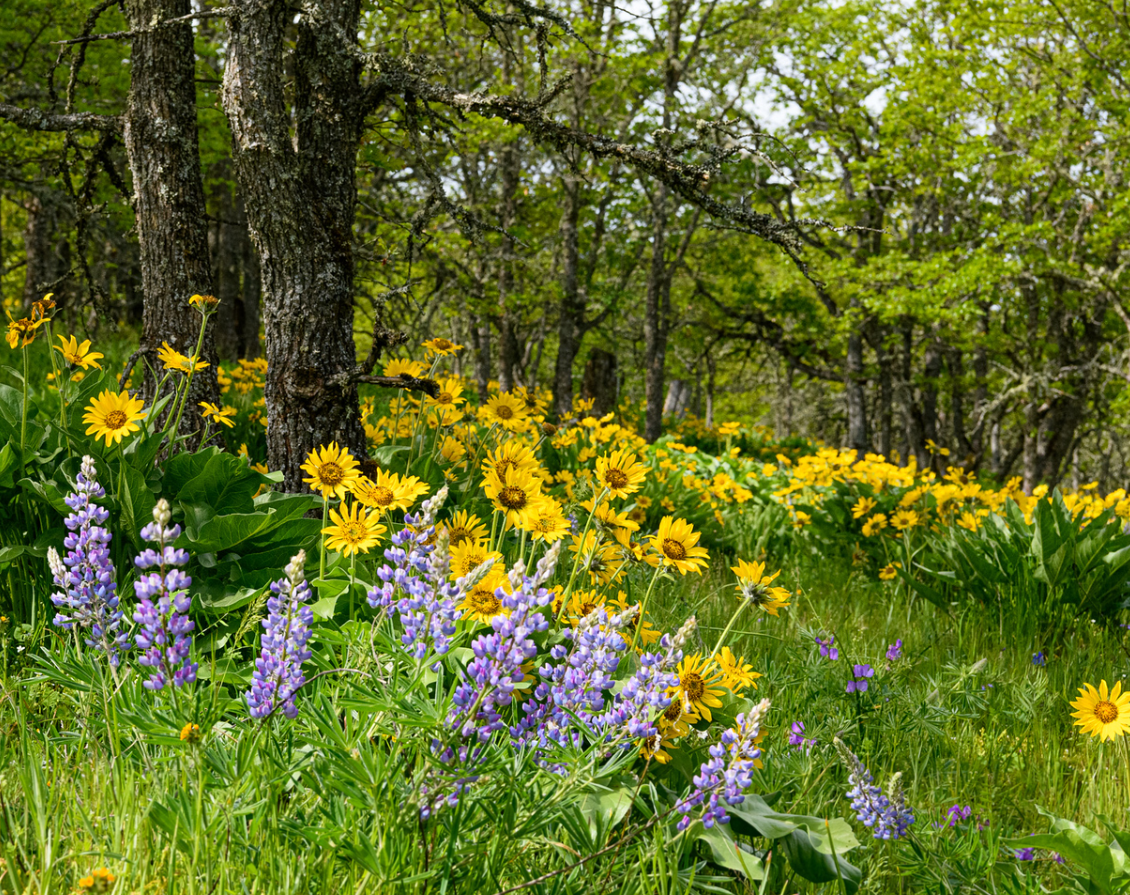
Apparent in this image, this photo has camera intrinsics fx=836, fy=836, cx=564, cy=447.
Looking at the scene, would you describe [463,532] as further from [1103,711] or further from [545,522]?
[1103,711]

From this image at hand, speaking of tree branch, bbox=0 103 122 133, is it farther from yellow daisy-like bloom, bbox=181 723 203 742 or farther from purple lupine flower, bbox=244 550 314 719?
yellow daisy-like bloom, bbox=181 723 203 742

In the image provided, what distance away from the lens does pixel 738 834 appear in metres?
1.83

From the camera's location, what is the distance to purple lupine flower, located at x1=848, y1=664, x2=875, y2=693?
106 inches

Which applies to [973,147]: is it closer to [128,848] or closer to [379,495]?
[379,495]

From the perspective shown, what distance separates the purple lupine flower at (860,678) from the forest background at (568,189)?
147 cm

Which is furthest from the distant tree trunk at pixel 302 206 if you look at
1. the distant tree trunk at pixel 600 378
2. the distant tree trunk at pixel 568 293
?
the distant tree trunk at pixel 600 378

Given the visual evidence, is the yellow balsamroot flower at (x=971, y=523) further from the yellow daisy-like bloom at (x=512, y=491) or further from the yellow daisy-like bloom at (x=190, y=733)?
A: the yellow daisy-like bloom at (x=190, y=733)

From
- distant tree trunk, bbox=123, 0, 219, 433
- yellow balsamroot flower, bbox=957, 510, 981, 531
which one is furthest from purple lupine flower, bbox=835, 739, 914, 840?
yellow balsamroot flower, bbox=957, 510, 981, 531

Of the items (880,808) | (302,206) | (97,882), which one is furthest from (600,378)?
(97,882)

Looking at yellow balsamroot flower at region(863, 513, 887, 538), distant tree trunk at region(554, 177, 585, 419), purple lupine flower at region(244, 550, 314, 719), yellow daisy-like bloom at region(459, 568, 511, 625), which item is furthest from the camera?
distant tree trunk at region(554, 177, 585, 419)

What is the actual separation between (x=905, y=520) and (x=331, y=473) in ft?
14.1

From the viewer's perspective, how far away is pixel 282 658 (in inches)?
59.7

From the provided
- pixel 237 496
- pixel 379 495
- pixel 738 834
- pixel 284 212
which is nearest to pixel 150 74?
pixel 284 212

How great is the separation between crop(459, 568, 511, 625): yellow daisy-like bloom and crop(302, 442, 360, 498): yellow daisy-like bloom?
2.05ft
